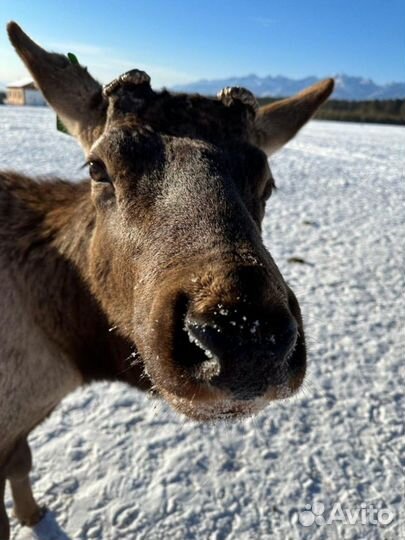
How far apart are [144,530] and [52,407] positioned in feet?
4.52

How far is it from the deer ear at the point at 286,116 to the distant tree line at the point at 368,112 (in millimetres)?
52989

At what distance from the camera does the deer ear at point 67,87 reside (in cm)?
332

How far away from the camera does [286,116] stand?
12.9 ft

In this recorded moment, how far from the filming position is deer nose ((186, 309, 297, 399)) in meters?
1.86

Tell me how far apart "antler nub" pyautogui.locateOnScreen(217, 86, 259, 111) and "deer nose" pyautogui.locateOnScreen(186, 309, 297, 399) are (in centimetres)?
176

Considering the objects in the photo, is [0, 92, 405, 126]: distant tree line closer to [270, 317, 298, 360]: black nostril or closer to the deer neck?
the deer neck

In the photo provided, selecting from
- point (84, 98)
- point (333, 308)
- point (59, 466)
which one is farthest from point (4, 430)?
point (333, 308)

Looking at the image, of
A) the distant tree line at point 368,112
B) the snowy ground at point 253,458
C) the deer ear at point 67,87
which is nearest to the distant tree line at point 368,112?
the distant tree line at point 368,112

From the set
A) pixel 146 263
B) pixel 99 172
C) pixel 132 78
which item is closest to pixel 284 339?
pixel 146 263

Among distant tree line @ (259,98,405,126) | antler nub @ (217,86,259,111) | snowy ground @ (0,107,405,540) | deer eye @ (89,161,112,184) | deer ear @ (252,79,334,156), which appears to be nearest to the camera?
deer eye @ (89,161,112,184)

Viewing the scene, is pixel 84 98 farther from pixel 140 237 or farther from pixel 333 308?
pixel 333 308

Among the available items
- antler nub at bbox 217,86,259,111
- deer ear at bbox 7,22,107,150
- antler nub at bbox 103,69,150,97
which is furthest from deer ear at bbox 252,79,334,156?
deer ear at bbox 7,22,107,150

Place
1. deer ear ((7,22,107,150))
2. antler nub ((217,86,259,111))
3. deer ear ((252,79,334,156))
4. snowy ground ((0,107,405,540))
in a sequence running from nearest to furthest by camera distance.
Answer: antler nub ((217,86,259,111)), deer ear ((7,22,107,150)), deer ear ((252,79,334,156)), snowy ground ((0,107,405,540))

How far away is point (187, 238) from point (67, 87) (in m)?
1.81
